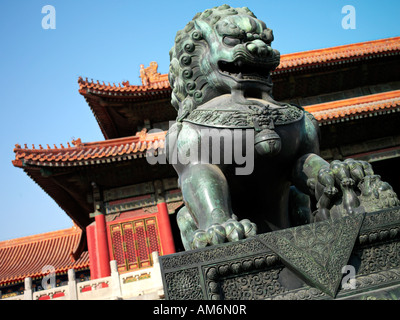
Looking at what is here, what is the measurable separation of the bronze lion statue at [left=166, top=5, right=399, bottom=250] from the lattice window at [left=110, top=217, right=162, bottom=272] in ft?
28.4

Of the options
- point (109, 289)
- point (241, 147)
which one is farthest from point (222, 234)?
point (109, 289)

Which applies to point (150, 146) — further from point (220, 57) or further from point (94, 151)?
point (220, 57)

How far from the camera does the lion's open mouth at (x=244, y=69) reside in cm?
231

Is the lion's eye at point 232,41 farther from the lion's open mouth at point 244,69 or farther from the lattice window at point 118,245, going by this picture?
the lattice window at point 118,245

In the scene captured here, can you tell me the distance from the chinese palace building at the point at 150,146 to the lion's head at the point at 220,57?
7184 millimetres

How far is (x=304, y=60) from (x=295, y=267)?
1276cm

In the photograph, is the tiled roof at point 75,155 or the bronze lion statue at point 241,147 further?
the tiled roof at point 75,155

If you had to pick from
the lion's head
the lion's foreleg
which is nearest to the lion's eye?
the lion's head

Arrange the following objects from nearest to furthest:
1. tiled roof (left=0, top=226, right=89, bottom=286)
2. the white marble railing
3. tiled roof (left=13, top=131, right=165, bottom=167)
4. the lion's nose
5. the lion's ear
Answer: the lion's nose, the lion's ear, the white marble railing, tiled roof (left=13, top=131, right=165, bottom=167), tiled roof (left=0, top=226, right=89, bottom=286)

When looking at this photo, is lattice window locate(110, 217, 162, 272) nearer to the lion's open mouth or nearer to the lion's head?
the lion's head

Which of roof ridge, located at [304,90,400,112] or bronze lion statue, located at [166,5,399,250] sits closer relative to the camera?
bronze lion statue, located at [166,5,399,250]

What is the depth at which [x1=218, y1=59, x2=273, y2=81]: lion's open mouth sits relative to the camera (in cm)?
231

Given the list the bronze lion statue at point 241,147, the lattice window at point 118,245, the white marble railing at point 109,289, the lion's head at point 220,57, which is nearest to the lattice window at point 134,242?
the lattice window at point 118,245
